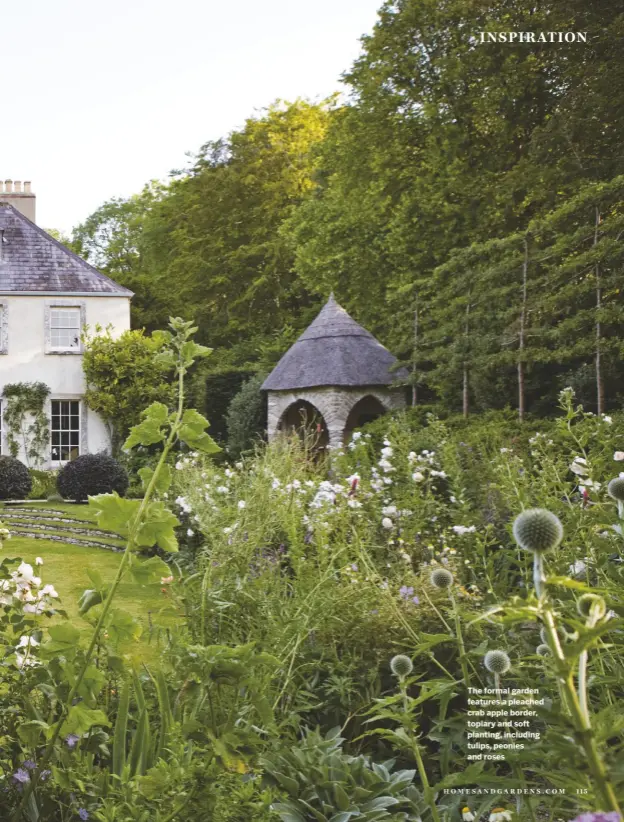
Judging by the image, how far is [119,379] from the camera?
19.9 m

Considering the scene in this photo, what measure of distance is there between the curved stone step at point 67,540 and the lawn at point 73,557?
0.8 inches

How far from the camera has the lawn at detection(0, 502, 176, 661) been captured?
6504mm

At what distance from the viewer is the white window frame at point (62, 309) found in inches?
800

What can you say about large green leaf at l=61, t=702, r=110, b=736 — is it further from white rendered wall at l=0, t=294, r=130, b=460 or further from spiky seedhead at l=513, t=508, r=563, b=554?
white rendered wall at l=0, t=294, r=130, b=460

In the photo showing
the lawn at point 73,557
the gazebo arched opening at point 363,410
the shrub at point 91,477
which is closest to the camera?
the lawn at point 73,557

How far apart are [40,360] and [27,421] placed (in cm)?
162

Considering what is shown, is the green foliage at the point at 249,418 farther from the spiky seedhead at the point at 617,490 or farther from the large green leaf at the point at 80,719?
the large green leaf at the point at 80,719

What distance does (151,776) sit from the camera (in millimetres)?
1728

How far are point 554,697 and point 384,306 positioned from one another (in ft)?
51.0

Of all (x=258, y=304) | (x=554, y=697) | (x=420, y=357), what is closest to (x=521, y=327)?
(x=420, y=357)

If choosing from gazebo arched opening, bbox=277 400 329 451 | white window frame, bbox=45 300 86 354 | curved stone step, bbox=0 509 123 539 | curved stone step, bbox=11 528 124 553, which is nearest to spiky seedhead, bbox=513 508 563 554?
curved stone step, bbox=11 528 124 553

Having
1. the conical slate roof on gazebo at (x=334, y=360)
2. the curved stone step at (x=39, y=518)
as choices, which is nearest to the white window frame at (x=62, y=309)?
the conical slate roof on gazebo at (x=334, y=360)

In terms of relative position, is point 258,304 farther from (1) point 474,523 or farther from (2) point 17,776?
(2) point 17,776

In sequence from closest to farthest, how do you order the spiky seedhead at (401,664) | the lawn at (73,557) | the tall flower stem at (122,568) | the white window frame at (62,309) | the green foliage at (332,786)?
the tall flower stem at (122,568), the spiky seedhead at (401,664), the green foliage at (332,786), the lawn at (73,557), the white window frame at (62,309)
